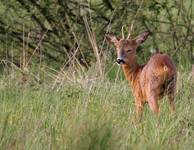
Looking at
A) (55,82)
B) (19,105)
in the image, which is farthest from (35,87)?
(19,105)

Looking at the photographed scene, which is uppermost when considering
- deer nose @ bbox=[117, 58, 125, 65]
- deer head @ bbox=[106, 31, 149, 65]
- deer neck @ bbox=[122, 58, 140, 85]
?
deer head @ bbox=[106, 31, 149, 65]

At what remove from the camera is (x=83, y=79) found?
429 inches

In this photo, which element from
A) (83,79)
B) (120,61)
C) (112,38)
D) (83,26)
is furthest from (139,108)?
(83,26)

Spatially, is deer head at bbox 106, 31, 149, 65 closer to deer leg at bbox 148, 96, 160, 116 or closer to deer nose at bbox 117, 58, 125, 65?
deer nose at bbox 117, 58, 125, 65

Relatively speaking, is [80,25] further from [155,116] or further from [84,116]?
[84,116]

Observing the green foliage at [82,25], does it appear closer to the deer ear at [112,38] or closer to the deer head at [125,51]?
the deer ear at [112,38]

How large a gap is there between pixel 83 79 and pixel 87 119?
376 centimetres

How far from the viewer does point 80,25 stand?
48.9ft

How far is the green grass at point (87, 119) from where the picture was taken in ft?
22.9

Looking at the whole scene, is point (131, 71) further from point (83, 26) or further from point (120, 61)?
point (83, 26)

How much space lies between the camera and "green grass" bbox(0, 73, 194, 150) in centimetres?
697

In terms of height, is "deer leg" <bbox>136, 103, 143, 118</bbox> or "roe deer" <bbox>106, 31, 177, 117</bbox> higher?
"roe deer" <bbox>106, 31, 177, 117</bbox>

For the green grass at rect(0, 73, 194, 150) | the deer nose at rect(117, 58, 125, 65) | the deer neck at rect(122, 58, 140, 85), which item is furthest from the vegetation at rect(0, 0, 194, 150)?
the deer nose at rect(117, 58, 125, 65)

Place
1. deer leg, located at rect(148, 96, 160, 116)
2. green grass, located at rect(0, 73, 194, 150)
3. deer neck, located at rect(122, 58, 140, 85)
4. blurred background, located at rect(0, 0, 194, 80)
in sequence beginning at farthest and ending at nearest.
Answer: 1. blurred background, located at rect(0, 0, 194, 80)
2. deer neck, located at rect(122, 58, 140, 85)
3. deer leg, located at rect(148, 96, 160, 116)
4. green grass, located at rect(0, 73, 194, 150)
